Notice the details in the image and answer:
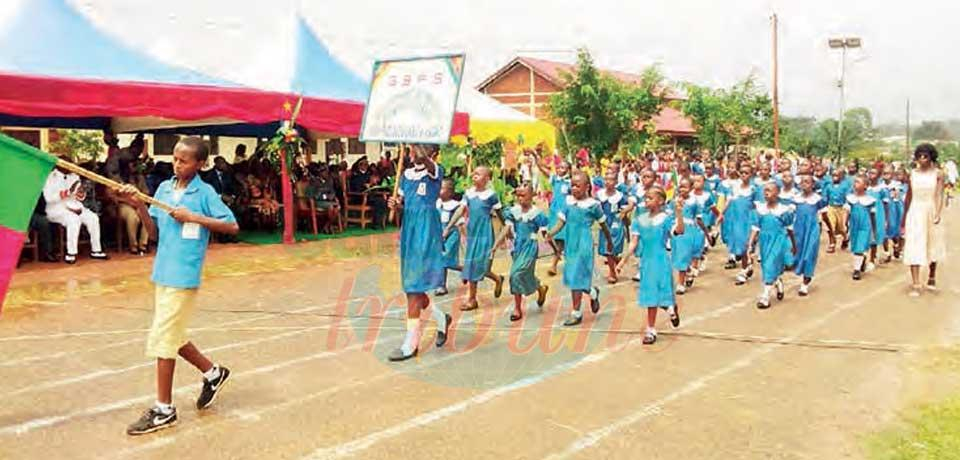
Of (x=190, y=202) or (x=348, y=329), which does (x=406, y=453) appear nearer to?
(x=190, y=202)

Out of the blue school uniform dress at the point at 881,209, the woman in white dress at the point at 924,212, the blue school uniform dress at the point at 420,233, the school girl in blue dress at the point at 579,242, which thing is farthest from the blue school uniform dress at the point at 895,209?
the blue school uniform dress at the point at 420,233

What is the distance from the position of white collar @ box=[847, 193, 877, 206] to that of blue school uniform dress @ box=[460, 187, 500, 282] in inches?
231

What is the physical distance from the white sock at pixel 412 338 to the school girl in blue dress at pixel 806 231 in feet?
17.1

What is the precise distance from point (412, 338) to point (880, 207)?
8977 mm

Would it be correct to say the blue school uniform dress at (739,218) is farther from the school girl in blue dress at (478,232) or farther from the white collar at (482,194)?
the white collar at (482,194)

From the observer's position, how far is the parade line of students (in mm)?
6434

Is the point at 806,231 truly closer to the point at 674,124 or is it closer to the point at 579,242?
the point at 579,242

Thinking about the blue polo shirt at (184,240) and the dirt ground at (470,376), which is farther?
the blue polo shirt at (184,240)

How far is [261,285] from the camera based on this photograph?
32.8 feet

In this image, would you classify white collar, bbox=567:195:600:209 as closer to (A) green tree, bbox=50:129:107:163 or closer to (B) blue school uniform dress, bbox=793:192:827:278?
(B) blue school uniform dress, bbox=793:192:827:278

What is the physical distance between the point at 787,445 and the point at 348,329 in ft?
13.5

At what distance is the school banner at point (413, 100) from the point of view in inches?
254

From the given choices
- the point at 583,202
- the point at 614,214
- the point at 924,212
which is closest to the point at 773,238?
the point at 924,212

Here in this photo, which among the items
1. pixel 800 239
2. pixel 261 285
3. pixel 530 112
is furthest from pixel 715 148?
pixel 261 285
